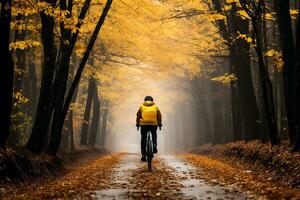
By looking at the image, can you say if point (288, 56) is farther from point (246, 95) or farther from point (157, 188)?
point (157, 188)

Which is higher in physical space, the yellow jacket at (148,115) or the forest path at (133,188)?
the yellow jacket at (148,115)

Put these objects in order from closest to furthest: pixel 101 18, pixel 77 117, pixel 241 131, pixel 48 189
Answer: pixel 48 189, pixel 101 18, pixel 241 131, pixel 77 117

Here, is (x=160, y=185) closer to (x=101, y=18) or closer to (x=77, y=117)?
(x=101, y=18)

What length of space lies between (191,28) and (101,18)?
12314mm

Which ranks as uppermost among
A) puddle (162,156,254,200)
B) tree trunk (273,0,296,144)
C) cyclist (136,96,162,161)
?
tree trunk (273,0,296,144)

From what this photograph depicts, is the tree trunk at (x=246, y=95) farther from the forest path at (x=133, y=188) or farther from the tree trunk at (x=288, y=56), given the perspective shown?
the forest path at (x=133, y=188)

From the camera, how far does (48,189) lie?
32.5ft

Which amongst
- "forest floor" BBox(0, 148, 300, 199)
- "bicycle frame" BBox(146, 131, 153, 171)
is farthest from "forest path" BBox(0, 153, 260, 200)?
"bicycle frame" BBox(146, 131, 153, 171)

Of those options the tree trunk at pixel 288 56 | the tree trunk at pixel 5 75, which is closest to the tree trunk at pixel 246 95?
the tree trunk at pixel 288 56

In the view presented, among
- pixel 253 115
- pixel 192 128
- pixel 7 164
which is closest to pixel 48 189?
pixel 7 164

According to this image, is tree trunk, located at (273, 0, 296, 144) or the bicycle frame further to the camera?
the bicycle frame

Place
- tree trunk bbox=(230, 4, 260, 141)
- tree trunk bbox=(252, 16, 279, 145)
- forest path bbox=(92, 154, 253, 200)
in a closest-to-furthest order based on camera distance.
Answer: forest path bbox=(92, 154, 253, 200) → tree trunk bbox=(252, 16, 279, 145) → tree trunk bbox=(230, 4, 260, 141)

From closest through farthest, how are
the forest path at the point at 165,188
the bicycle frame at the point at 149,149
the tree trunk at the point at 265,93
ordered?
1. the forest path at the point at 165,188
2. the bicycle frame at the point at 149,149
3. the tree trunk at the point at 265,93

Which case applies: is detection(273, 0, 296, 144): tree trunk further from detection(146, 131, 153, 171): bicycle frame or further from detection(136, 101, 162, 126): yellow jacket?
detection(146, 131, 153, 171): bicycle frame
